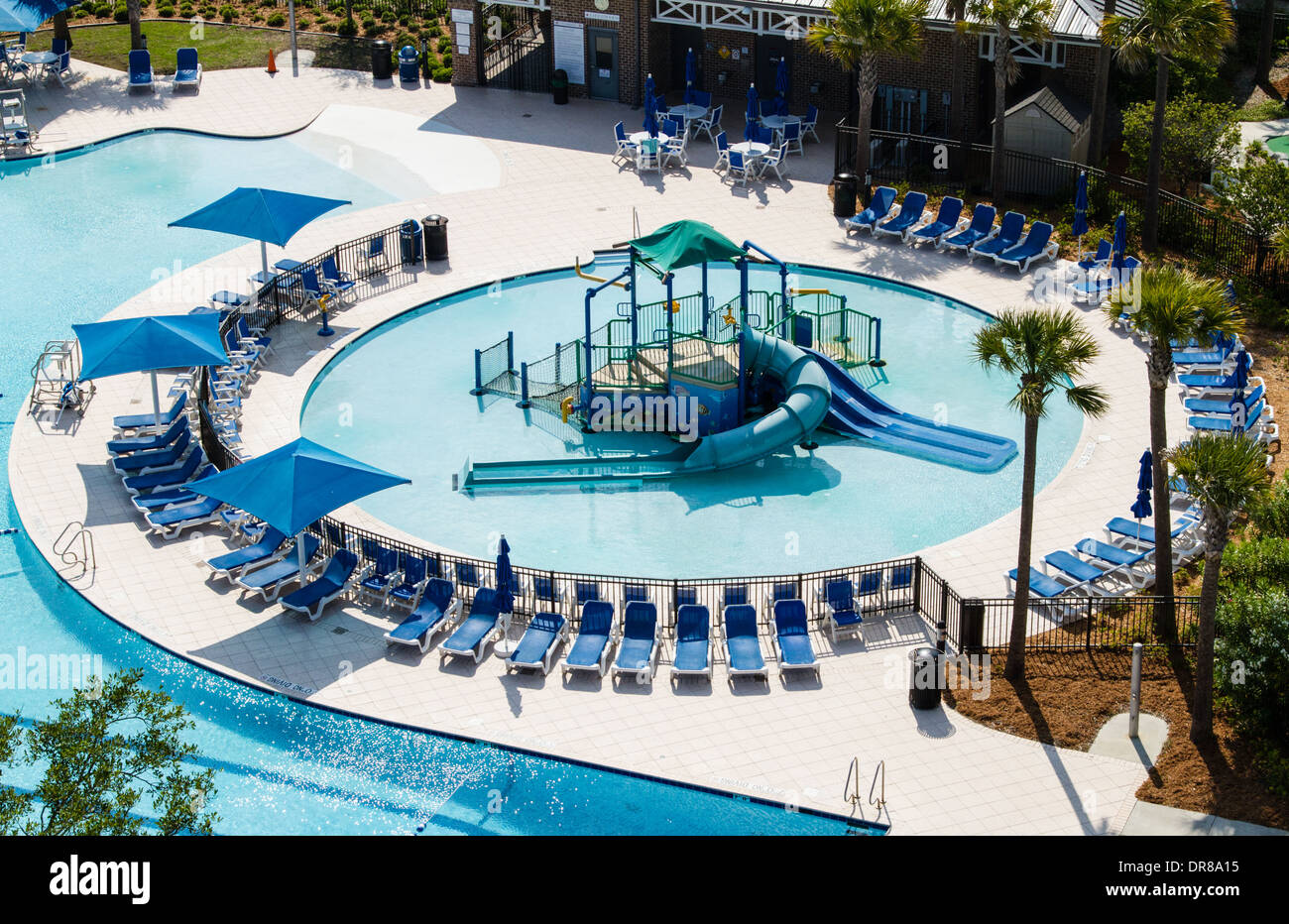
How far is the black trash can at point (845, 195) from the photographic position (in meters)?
40.5

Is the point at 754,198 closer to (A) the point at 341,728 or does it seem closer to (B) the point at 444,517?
(B) the point at 444,517

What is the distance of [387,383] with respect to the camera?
3431 cm

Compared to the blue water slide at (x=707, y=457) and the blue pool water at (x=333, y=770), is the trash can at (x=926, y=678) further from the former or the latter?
the blue water slide at (x=707, y=457)

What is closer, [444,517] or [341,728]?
[341,728]

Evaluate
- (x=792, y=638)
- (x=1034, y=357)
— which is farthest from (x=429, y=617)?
(x=1034, y=357)

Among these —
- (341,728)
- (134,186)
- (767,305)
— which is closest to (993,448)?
(767,305)

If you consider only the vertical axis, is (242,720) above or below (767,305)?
below

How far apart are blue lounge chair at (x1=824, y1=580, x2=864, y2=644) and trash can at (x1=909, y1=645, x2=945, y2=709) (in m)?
1.81

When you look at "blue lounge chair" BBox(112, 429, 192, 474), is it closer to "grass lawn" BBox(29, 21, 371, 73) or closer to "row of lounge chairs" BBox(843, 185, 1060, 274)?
"row of lounge chairs" BBox(843, 185, 1060, 274)

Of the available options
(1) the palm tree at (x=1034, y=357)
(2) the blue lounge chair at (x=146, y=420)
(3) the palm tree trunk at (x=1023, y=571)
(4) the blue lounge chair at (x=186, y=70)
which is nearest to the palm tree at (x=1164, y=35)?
(1) the palm tree at (x=1034, y=357)
